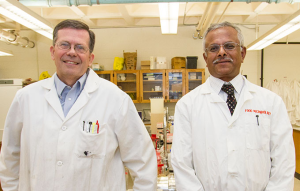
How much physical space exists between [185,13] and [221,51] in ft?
12.0

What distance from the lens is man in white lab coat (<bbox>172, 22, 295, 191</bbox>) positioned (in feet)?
4.07

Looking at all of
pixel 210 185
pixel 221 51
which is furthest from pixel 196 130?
pixel 221 51

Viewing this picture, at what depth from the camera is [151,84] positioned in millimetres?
5371

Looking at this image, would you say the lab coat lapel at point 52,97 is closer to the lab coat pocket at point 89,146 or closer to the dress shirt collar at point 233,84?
the lab coat pocket at point 89,146

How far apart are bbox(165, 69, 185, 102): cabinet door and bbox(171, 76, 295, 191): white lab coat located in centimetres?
382

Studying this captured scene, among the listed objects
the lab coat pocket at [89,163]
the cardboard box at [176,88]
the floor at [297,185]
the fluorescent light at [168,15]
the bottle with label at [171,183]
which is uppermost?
the fluorescent light at [168,15]

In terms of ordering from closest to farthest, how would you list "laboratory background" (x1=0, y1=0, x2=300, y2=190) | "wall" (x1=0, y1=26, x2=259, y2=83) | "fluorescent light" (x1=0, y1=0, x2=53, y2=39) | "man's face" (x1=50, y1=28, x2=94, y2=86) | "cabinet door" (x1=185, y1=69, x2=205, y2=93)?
"man's face" (x1=50, y1=28, x2=94, y2=86)
"fluorescent light" (x1=0, y1=0, x2=53, y2=39)
"laboratory background" (x1=0, y1=0, x2=300, y2=190)
"cabinet door" (x1=185, y1=69, x2=205, y2=93)
"wall" (x1=0, y1=26, x2=259, y2=83)

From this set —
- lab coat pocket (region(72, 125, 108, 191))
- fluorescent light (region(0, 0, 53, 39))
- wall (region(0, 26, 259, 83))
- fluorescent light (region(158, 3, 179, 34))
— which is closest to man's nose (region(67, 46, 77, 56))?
lab coat pocket (region(72, 125, 108, 191))

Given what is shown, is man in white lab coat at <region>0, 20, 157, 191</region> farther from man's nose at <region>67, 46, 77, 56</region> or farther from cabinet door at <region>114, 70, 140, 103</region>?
cabinet door at <region>114, 70, 140, 103</region>

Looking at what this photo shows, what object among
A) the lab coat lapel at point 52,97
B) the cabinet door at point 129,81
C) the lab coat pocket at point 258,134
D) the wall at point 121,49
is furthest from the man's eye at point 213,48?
the wall at point 121,49

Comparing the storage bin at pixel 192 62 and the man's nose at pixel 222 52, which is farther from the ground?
the storage bin at pixel 192 62

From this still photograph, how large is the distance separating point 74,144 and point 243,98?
41.5 inches

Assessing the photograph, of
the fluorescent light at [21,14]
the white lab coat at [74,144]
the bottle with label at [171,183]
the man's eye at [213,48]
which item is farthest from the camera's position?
the fluorescent light at [21,14]

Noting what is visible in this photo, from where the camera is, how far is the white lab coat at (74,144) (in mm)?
1157
